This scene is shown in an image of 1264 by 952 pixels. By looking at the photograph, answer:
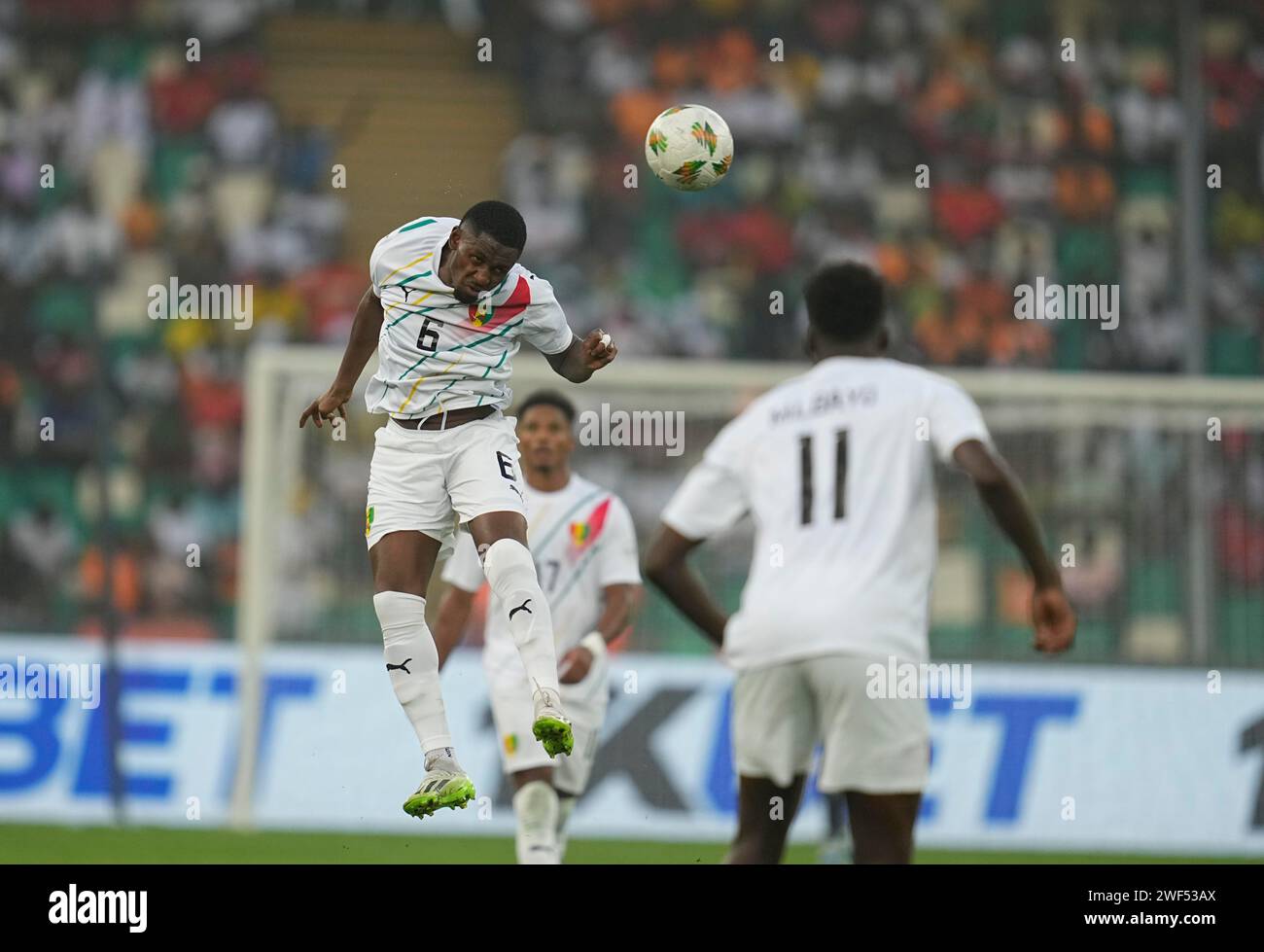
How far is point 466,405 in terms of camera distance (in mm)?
7730

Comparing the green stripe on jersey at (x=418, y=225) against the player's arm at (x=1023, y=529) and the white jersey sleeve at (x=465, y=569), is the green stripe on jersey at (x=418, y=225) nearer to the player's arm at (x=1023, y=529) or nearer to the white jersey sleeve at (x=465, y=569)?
the white jersey sleeve at (x=465, y=569)

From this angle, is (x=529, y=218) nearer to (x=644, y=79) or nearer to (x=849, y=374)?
(x=644, y=79)

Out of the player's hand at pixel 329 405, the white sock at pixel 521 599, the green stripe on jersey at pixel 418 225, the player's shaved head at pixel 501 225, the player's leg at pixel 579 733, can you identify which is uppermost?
the green stripe on jersey at pixel 418 225

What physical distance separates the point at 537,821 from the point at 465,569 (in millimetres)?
1217

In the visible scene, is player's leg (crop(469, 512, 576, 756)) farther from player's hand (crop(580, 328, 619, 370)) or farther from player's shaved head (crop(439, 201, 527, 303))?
player's shaved head (crop(439, 201, 527, 303))

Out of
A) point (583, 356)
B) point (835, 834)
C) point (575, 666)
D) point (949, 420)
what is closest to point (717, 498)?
point (949, 420)

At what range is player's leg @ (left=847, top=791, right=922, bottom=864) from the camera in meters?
5.72

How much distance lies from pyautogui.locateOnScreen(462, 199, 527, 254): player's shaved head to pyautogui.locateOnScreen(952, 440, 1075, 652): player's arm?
87.2 inches

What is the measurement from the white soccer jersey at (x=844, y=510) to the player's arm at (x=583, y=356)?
172 centimetres

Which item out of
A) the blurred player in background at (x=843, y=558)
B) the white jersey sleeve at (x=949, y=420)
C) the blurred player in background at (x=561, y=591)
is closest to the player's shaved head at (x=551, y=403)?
the blurred player in background at (x=561, y=591)

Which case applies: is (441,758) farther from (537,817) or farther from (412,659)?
(537,817)

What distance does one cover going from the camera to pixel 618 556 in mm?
9922

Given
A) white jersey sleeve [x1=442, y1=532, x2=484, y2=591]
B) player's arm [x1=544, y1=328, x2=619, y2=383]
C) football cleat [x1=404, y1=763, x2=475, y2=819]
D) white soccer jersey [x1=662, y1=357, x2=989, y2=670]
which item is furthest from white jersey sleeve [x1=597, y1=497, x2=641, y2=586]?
Answer: white soccer jersey [x1=662, y1=357, x2=989, y2=670]

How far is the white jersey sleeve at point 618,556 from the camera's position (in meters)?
9.88
